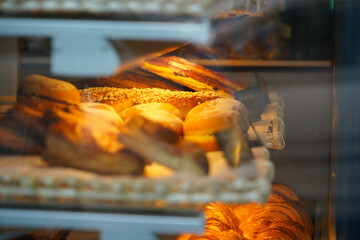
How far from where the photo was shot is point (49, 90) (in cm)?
88

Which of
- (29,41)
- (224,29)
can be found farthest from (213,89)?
(29,41)

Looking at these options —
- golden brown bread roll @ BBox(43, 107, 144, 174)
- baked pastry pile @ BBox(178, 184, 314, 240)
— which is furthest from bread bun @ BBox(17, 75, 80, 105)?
baked pastry pile @ BBox(178, 184, 314, 240)

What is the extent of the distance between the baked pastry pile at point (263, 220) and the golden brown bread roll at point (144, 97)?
0.40m

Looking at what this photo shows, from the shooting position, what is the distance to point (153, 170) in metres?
0.73

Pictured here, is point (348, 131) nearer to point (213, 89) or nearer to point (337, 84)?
point (337, 84)

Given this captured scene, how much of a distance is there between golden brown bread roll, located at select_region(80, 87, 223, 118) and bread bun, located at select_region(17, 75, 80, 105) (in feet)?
0.56

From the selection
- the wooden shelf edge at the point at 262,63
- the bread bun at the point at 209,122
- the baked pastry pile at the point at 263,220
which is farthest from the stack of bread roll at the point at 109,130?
the baked pastry pile at the point at 263,220

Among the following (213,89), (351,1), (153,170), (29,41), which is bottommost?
(153,170)

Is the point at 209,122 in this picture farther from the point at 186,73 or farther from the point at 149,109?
the point at 186,73

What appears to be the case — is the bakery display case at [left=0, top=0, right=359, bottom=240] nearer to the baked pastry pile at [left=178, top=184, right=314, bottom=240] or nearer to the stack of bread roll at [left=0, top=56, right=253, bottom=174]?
the stack of bread roll at [left=0, top=56, right=253, bottom=174]

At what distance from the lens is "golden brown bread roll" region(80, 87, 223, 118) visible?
1.09 m

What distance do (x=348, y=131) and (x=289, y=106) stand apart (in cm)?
76

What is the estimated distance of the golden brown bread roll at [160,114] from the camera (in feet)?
2.76

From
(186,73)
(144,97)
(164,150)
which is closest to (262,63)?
(186,73)
